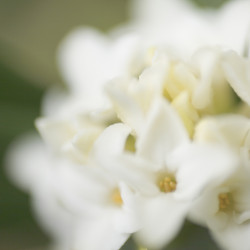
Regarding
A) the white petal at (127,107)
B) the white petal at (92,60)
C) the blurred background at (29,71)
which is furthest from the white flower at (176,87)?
the blurred background at (29,71)

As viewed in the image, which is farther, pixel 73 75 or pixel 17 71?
pixel 17 71

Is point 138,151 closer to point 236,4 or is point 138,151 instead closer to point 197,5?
point 236,4

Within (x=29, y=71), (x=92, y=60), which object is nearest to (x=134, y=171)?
(x=92, y=60)

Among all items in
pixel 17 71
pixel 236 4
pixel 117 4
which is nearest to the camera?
pixel 236 4

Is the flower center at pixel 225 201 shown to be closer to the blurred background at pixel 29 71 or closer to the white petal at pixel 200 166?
the white petal at pixel 200 166

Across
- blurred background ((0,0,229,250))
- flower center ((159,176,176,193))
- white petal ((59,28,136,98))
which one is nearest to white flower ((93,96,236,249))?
flower center ((159,176,176,193))

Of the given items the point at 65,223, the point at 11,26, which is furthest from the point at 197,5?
the point at 11,26
